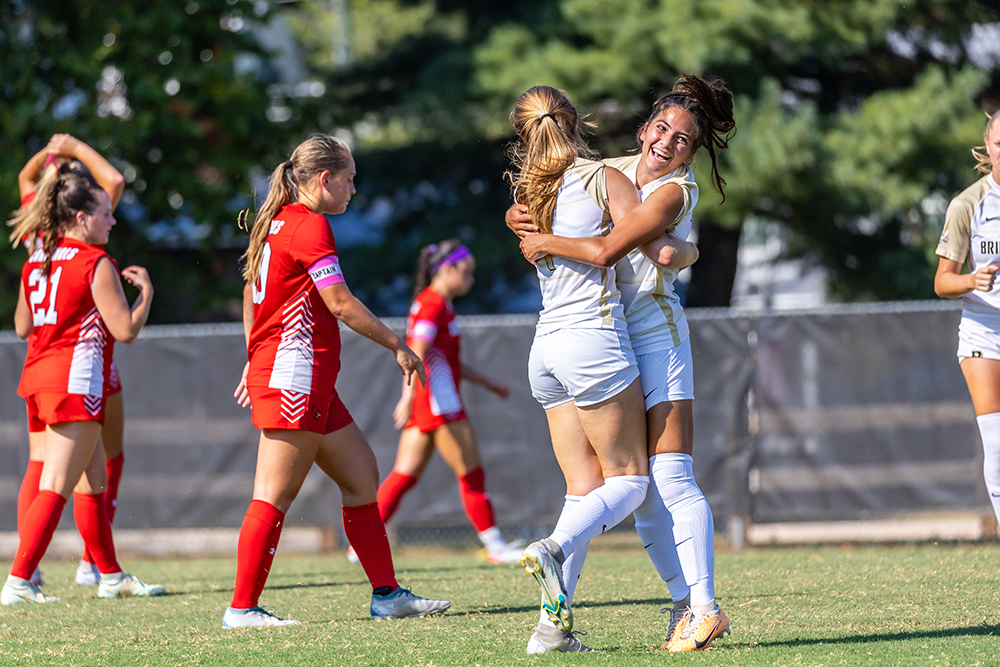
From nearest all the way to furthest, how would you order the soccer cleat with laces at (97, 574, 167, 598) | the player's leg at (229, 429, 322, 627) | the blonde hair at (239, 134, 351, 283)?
the player's leg at (229, 429, 322, 627) < the blonde hair at (239, 134, 351, 283) < the soccer cleat with laces at (97, 574, 167, 598)

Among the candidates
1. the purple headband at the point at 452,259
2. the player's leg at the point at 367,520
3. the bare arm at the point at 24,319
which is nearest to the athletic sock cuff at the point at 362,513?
the player's leg at the point at 367,520

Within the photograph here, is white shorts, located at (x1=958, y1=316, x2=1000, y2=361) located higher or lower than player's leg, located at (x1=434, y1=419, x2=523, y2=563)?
higher

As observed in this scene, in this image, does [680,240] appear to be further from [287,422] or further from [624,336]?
[287,422]

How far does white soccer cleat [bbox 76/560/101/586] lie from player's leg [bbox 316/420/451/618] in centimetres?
239

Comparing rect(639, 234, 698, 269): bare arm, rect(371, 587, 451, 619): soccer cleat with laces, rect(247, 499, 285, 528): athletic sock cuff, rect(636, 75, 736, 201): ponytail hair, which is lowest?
rect(371, 587, 451, 619): soccer cleat with laces

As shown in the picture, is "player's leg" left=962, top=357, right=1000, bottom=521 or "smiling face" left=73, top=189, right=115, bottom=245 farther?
"smiling face" left=73, top=189, right=115, bottom=245

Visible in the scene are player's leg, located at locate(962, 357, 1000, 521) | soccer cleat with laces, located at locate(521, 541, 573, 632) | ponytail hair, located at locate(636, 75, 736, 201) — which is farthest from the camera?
player's leg, located at locate(962, 357, 1000, 521)

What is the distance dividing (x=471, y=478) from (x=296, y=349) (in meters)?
3.18

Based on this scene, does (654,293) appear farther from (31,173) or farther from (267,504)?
(31,173)

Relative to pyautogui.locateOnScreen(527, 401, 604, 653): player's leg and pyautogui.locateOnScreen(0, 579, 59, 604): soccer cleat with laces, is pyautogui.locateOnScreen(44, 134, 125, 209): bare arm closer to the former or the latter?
pyautogui.locateOnScreen(0, 579, 59, 604): soccer cleat with laces

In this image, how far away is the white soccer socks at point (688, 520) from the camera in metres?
3.73

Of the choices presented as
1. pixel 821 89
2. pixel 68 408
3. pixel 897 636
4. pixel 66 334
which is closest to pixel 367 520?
pixel 68 408

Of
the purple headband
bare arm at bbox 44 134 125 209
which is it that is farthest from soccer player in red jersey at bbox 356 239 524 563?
bare arm at bbox 44 134 125 209

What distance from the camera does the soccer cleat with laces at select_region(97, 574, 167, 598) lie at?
5.87m
